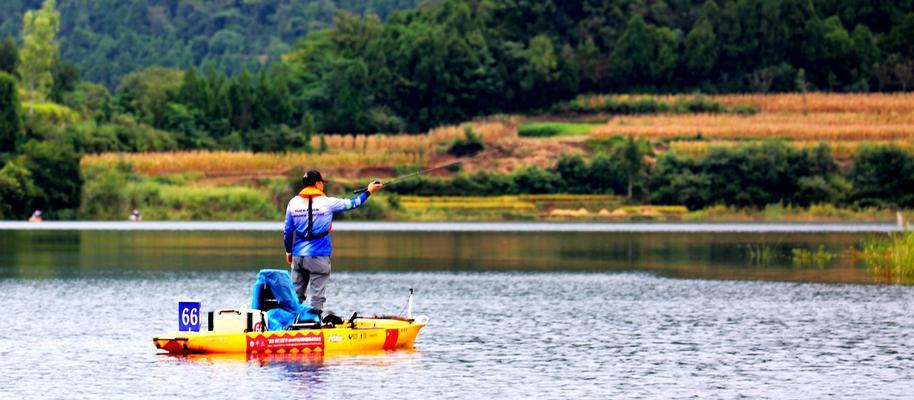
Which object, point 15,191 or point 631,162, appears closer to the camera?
point 15,191

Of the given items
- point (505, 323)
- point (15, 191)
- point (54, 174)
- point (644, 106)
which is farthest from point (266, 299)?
point (644, 106)

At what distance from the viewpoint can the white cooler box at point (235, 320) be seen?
88.4ft

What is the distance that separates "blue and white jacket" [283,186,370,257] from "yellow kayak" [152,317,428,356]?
4.65 ft

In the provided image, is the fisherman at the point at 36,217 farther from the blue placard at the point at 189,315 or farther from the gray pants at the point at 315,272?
the blue placard at the point at 189,315

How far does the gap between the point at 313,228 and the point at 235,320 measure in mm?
2222

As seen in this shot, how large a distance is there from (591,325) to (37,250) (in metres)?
33.2

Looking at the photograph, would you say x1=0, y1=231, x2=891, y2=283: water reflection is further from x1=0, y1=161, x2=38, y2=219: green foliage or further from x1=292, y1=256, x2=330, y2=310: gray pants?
x1=292, y1=256, x2=330, y2=310: gray pants

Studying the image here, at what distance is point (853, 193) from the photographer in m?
106

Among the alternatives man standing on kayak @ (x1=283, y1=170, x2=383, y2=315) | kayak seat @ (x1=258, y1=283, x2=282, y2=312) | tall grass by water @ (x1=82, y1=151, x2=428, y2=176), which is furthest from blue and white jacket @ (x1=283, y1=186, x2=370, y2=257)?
tall grass by water @ (x1=82, y1=151, x2=428, y2=176)

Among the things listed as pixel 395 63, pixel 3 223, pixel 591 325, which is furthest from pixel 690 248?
pixel 395 63

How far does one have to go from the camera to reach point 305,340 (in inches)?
1086

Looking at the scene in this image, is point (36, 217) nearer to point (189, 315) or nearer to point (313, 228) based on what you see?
point (313, 228)

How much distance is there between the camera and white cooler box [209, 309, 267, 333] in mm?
26953

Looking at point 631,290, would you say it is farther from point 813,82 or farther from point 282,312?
point 813,82
